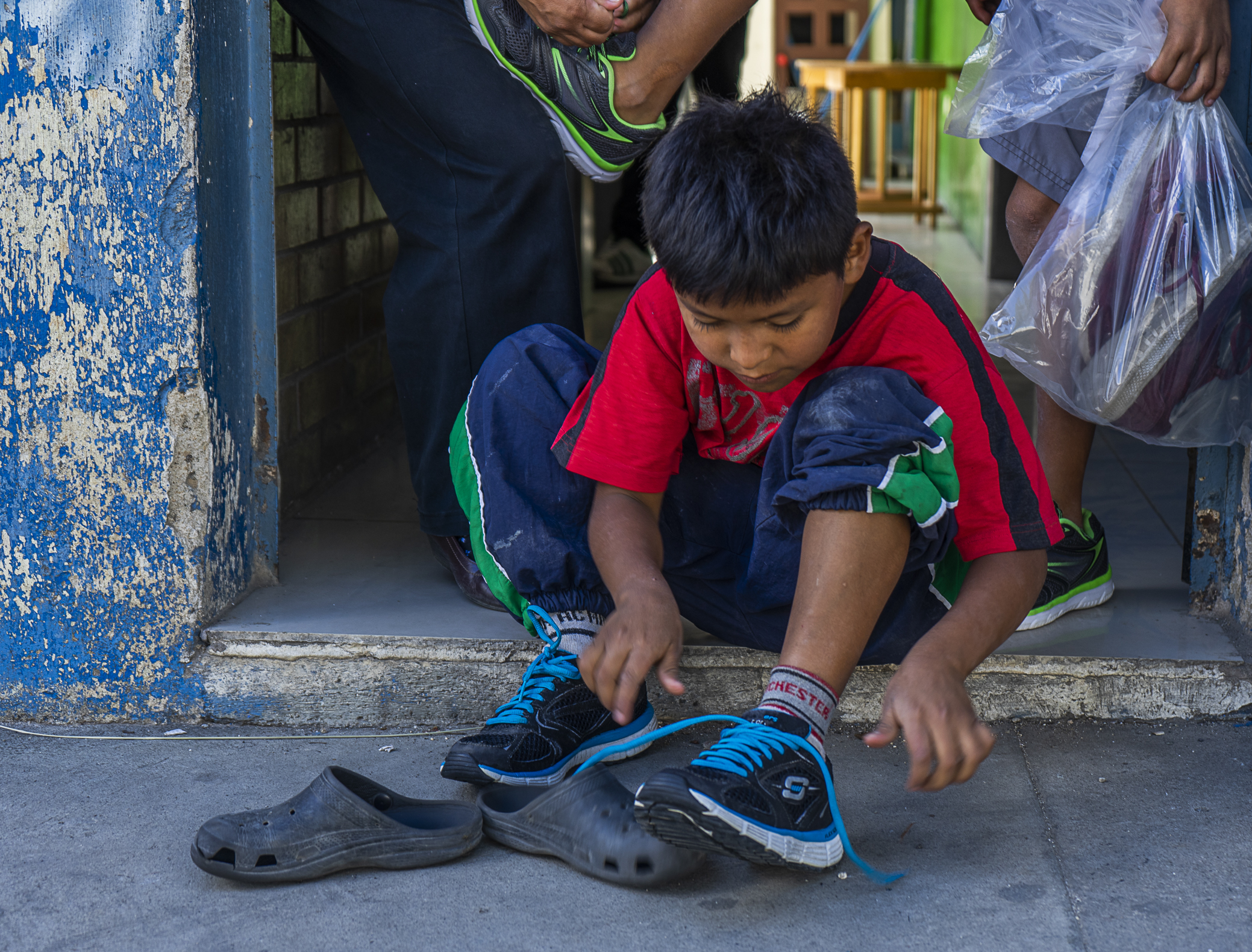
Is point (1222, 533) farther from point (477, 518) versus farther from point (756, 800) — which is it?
point (477, 518)

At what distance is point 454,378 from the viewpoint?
1.88 m

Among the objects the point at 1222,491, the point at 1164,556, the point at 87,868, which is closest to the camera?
the point at 87,868

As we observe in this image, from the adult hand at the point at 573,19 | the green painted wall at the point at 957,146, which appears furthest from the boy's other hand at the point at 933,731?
the green painted wall at the point at 957,146

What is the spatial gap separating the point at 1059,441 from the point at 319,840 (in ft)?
4.13

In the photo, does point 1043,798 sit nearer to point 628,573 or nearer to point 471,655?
point 628,573

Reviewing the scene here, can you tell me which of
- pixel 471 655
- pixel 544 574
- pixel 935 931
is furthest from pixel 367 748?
pixel 935 931

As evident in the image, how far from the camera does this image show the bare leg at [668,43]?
1.73 meters

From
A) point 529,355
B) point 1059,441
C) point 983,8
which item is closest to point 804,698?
point 529,355

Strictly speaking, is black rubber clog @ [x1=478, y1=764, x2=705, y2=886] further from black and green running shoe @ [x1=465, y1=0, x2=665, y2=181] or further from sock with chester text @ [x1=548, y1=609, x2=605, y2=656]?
black and green running shoe @ [x1=465, y1=0, x2=665, y2=181]

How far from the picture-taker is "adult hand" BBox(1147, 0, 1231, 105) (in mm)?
1564

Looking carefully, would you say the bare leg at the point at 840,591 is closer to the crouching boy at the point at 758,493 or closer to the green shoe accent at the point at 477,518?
the crouching boy at the point at 758,493

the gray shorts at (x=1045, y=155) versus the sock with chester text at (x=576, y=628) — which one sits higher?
the gray shorts at (x=1045, y=155)

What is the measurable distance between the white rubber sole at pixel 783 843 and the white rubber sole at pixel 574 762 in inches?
12.1

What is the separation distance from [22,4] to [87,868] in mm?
1081
